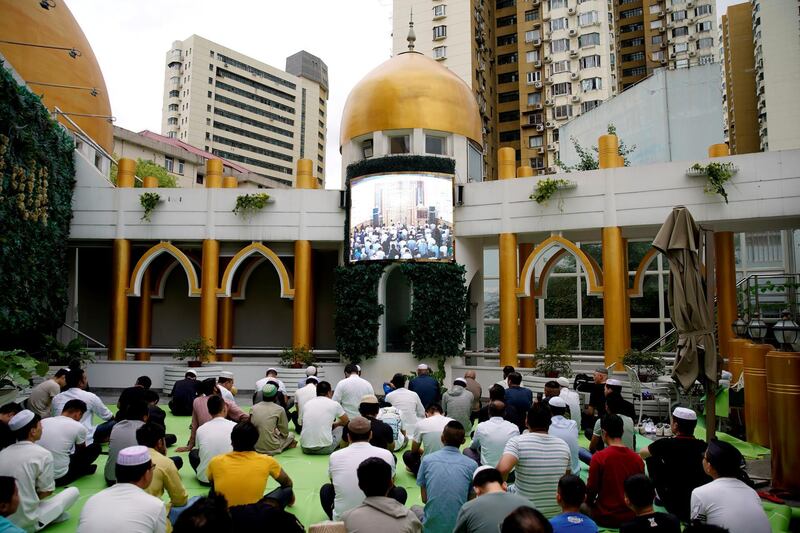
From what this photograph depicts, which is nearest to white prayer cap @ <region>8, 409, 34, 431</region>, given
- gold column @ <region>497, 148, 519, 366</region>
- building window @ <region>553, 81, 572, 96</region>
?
gold column @ <region>497, 148, 519, 366</region>

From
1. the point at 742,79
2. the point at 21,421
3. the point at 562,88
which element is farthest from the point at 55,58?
the point at 742,79

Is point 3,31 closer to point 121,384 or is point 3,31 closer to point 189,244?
point 189,244

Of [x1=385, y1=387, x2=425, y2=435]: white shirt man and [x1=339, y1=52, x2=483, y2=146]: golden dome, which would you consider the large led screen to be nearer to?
[x1=339, y1=52, x2=483, y2=146]: golden dome

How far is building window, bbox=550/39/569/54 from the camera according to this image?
47.8 meters

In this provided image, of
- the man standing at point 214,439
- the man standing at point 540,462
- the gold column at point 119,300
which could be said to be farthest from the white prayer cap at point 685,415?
the gold column at point 119,300

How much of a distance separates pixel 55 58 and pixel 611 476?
21.2 m

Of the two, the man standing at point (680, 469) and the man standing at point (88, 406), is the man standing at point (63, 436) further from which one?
the man standing at point (680, 469)

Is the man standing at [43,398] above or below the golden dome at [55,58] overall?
below

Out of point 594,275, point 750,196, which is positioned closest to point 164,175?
point 594,275

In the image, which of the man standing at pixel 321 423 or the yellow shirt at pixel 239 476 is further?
the man standing at pixel 321 423

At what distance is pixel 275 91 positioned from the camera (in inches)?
3465

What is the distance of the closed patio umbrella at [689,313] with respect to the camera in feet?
24.4

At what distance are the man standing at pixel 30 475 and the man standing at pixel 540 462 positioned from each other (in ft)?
13.8

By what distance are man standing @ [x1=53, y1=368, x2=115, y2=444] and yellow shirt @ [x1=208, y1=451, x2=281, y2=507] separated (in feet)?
12.9
